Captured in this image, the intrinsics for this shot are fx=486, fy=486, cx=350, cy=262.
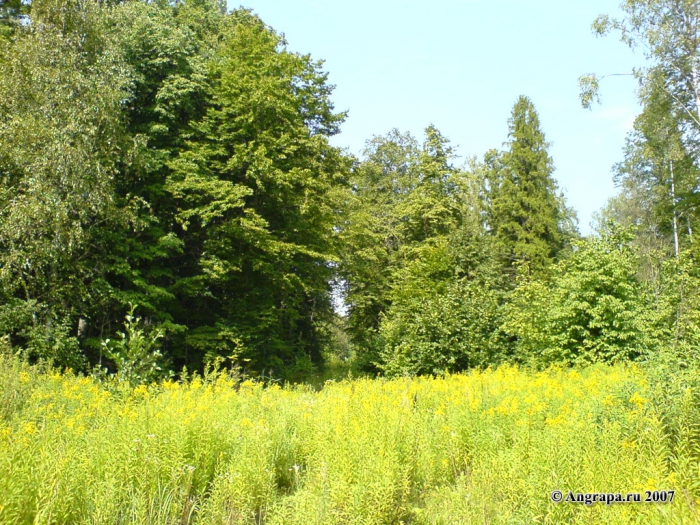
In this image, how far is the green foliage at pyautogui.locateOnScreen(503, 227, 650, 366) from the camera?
486 inches

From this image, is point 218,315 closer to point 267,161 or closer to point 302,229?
point 302,229

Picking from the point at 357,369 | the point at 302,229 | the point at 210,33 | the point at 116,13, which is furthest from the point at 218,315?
the point at 210,33

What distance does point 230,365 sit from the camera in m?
18.5

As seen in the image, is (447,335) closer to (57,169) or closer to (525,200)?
(57,169)

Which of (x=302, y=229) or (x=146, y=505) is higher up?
A: (x=302, y=229)

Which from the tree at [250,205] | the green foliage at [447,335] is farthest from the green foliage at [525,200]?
the tree at [250,205]

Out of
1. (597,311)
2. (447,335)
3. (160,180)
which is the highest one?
(160,180)

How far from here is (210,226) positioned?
1855 cm

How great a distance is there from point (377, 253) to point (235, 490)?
24.5 metres

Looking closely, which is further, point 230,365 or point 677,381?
point 230,365

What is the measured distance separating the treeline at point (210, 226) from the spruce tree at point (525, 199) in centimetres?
818

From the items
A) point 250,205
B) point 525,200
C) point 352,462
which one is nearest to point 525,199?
point 525,200

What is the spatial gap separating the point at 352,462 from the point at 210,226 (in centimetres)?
1551

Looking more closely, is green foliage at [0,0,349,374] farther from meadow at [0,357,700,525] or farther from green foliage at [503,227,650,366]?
meadow at [0,357,700,525]
